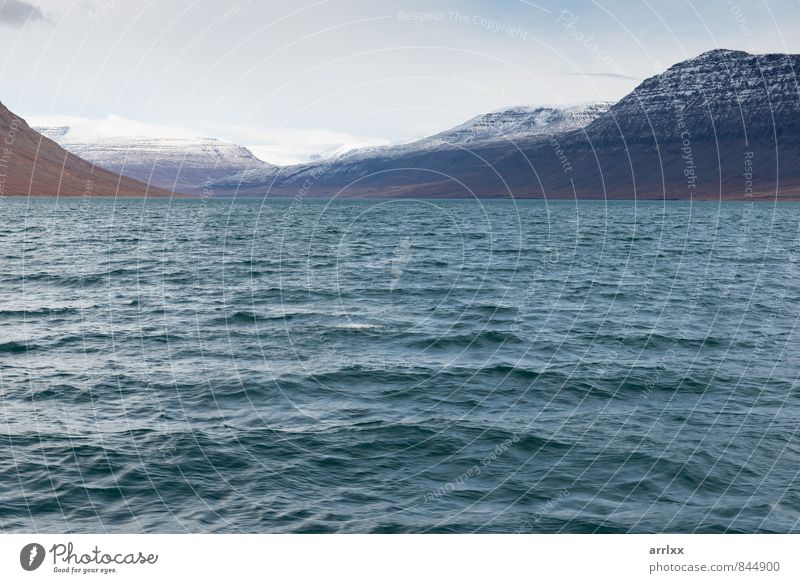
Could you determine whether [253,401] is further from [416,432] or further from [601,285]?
[601,285]

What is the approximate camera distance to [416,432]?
839 inches

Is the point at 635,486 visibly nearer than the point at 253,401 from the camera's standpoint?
Yes

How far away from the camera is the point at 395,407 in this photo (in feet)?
77.9

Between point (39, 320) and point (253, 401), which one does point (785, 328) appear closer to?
point (253, 401)

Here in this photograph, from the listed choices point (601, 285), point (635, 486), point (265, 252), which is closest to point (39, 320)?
point (635, 486)

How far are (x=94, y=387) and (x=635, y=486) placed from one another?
17.4m

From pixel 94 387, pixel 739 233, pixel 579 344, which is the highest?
pixel 739 233

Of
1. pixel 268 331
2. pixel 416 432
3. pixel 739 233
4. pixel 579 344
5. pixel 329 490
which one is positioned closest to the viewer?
pixel 329 490

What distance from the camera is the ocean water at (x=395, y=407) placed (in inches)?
650

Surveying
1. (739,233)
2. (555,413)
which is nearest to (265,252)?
(555,413)

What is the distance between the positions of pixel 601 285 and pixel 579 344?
21.5 m

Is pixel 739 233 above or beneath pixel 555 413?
above

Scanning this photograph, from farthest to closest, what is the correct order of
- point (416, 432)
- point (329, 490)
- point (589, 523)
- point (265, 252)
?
point (265, 252) → point (416, 432) → point (329, 490) → point (589, 523)

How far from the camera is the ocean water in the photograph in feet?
54.1
